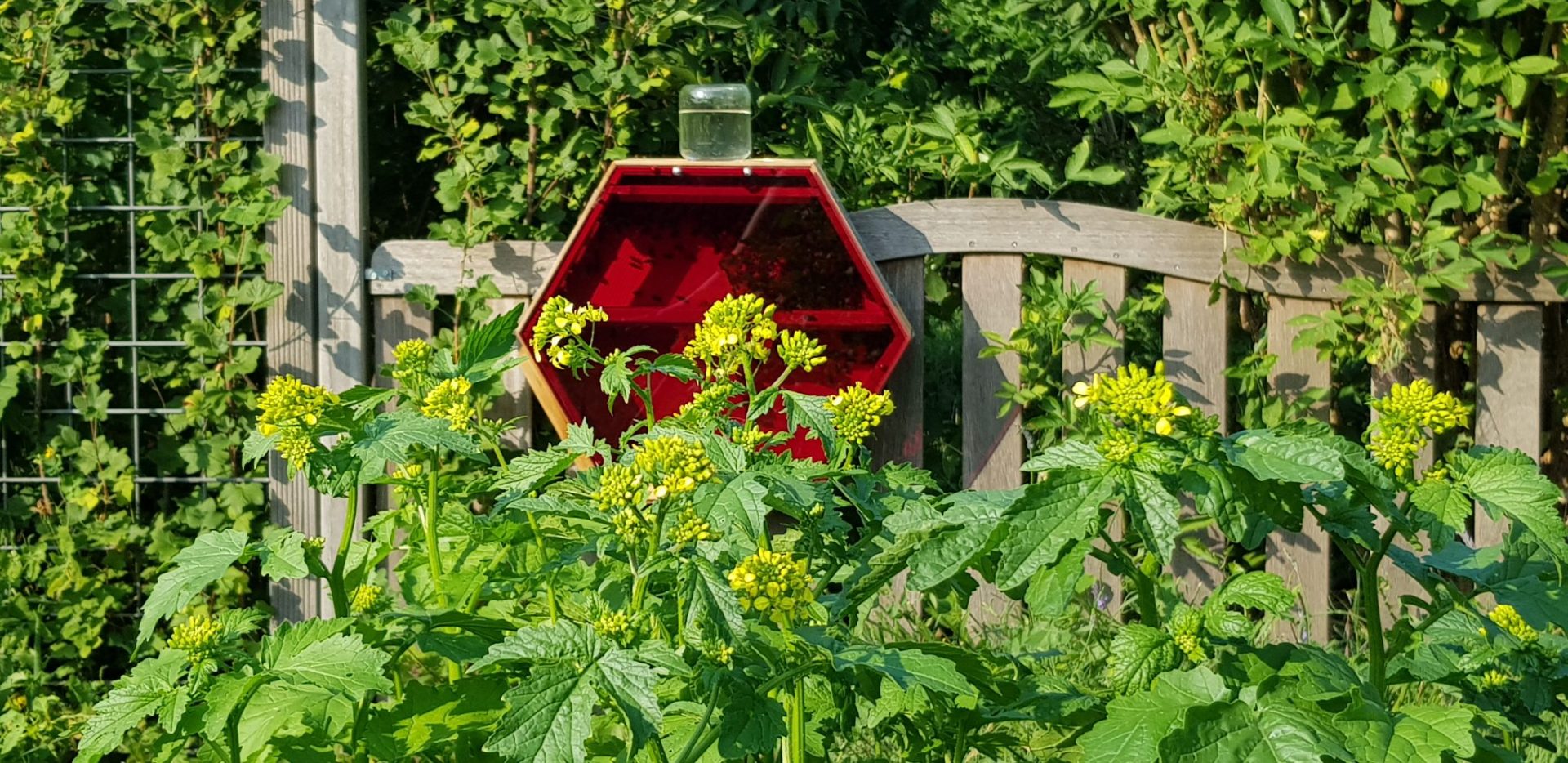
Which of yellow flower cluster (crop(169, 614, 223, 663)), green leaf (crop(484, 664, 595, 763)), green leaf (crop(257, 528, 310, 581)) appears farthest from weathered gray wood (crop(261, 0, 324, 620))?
green leaf (crop(484, 664, 595, 763))

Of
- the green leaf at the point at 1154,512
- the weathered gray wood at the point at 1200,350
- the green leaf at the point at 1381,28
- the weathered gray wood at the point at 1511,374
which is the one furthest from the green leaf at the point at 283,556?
the weathered gray wood at the point at 1511,374

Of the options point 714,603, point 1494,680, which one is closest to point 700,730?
point 714,603

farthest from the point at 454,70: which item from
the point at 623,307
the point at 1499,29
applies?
the point at 1499,29

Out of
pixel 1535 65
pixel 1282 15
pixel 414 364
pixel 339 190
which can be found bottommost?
pixel 414 364

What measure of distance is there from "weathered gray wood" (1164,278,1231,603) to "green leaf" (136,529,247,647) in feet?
7.50

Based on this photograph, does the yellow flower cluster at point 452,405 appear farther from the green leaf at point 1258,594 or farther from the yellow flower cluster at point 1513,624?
the yellow flower cluster at point 1513,624

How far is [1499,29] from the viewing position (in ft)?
10.8

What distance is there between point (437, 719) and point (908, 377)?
1.89 m

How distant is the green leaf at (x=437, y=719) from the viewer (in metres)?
1.94

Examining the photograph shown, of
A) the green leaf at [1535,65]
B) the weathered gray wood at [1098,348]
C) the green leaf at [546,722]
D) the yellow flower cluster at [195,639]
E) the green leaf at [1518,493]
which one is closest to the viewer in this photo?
Answer: the green leaf at [546,722]

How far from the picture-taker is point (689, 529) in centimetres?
163

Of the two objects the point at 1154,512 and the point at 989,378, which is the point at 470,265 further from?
the point at 1154,512

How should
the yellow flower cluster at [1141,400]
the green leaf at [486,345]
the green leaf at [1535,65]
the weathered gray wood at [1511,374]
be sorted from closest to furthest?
1. the yellow flower cluster at [1141,400]
2. the green leaf at [486,345]
3. the green leaf at [1535,65]
4. the weathered gray wood at [1511,374]

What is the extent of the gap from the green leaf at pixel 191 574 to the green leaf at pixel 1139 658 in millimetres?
1001
